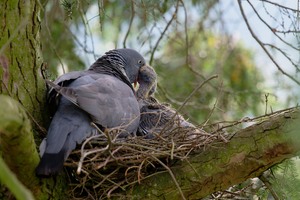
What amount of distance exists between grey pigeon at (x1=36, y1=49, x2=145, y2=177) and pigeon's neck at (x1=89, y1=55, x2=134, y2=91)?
2 centimetres

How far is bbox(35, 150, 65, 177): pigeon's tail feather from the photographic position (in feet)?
9.86

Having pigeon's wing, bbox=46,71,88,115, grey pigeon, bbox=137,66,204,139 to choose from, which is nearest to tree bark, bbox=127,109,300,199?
grey pigeon, bbox=137,66,204,139

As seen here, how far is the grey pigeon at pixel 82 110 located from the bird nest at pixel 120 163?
10 cm

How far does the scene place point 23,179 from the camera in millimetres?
3014

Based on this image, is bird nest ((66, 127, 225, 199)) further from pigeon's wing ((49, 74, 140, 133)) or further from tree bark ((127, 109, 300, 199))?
pigeon's wing ((49, 74, 140, 133))

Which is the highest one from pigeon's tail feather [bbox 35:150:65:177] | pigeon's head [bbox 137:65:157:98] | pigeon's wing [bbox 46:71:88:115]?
pigeon's head [bbox 137:65:157:98]

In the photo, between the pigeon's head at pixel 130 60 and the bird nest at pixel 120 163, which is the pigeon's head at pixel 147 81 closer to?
the pigeon's head at pixel 130 60

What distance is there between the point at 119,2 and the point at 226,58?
1.35 m

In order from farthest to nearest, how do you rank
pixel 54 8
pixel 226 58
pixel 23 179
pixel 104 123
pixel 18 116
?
pixel 226 58
pixel 54 8
pixel 104 123
pixel 23 179
pixel 18 116

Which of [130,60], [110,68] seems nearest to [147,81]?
[130,60]

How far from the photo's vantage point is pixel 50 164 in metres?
3.06

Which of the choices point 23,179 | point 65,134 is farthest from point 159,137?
point 23,179

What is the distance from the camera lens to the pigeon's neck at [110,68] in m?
4.39

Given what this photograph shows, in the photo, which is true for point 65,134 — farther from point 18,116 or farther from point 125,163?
point 18,116
